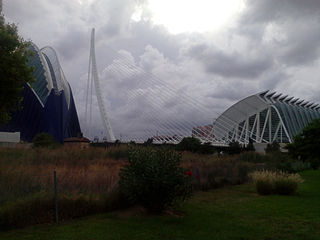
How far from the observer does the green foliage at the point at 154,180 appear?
8.47m

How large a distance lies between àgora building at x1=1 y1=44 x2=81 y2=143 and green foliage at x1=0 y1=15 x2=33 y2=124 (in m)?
47.7

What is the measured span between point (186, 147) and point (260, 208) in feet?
130

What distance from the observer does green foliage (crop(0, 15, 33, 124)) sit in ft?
36.7

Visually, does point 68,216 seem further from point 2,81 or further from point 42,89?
point 42,89

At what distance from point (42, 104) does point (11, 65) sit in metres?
51.1

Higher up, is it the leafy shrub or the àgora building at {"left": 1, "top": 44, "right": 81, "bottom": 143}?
the àgora building at {"left": 1, "top": 44, "right": 81, "bottom": 143}

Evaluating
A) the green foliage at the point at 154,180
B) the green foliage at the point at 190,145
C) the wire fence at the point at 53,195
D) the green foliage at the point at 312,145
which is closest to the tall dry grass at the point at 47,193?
the wire fence at the point at 53,195

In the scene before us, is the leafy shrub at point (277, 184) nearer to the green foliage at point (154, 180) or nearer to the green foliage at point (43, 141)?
the green foliage at point (154, 180)

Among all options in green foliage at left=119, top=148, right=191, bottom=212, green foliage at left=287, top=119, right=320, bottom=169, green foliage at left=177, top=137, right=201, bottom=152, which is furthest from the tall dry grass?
green foliage at left=177, top=137, right=201, bottom=152

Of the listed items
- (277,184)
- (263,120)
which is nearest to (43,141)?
(277,184)

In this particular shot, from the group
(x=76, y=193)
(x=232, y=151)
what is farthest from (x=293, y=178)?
(x=232, y=151)

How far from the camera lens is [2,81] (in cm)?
1141

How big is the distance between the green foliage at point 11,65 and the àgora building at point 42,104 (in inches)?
1878

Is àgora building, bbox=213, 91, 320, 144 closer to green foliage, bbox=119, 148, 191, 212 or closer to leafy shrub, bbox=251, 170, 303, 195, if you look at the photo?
leafy shrub, bbox=251, 170, 303, 195
